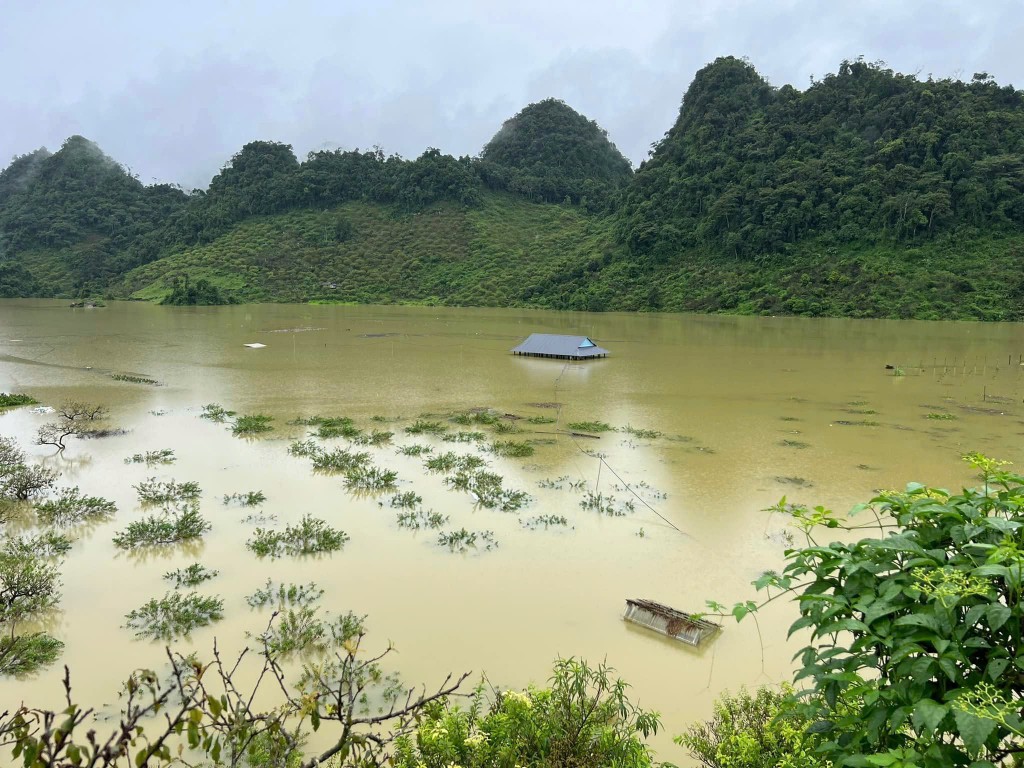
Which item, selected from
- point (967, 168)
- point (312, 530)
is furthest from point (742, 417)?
point (967, 168)

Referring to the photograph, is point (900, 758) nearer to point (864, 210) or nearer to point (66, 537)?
point (66, 537)

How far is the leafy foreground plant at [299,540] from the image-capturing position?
705 centimetres

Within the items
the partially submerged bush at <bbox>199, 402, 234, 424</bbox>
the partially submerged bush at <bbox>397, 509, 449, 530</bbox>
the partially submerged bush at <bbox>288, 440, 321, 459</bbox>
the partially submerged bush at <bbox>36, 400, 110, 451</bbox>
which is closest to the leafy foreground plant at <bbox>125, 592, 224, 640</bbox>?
the partially submerged bush at <bbox>397, 509, 449, 530</bbox>

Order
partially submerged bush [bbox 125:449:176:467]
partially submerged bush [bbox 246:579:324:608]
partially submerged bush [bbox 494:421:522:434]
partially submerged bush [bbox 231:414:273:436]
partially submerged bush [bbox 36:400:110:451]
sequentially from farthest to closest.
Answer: partially submerged bush [bbox 494:421:522:434], partially submerged bush [bbox 231:414:273:436], partially submerged bush [bbox 36:400:110:451], partially submerged bush [bbox 125:449:176:467], partially submerged bush [bbox 246:579:324:608]

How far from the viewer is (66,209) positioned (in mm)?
81938

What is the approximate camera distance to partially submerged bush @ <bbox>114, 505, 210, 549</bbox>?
728 cm

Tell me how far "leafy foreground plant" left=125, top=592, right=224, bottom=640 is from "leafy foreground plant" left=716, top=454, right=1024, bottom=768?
16.3 ft

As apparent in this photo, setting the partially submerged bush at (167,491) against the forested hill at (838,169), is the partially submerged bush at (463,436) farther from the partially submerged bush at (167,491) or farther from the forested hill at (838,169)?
the forested hill at (838,169)

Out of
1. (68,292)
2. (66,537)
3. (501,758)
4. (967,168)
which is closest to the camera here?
(501,758)

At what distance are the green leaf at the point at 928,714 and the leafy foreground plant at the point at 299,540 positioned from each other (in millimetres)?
6224

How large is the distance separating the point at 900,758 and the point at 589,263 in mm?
55274

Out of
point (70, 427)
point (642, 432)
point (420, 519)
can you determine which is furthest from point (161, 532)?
point (642, 432)

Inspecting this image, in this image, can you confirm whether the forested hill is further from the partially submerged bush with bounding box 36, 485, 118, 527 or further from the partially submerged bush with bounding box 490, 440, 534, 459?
the partially submerged bush with bounding box 36, 485, 118, 527

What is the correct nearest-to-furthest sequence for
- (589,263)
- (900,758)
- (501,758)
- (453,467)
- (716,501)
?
(900,758) → (501,758) → (716,501) → (453,467) → (589,263)
